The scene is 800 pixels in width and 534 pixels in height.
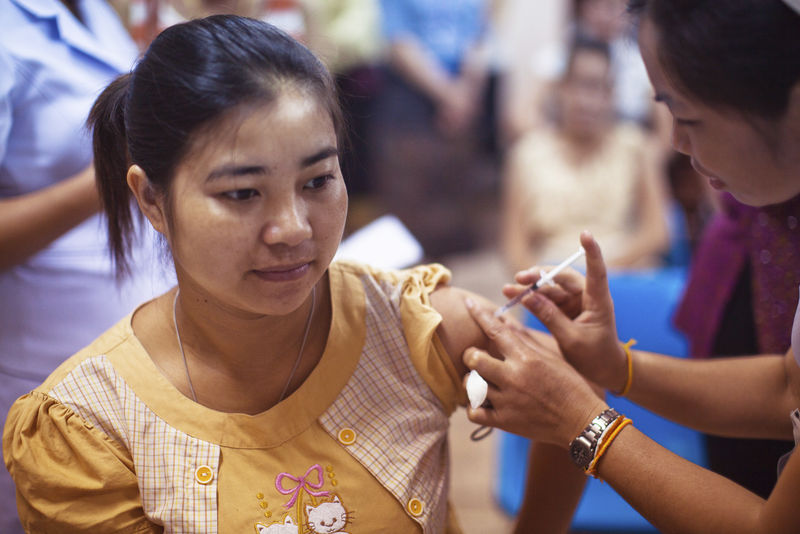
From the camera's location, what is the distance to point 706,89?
96 cm

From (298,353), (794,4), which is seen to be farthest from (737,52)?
(298,353)

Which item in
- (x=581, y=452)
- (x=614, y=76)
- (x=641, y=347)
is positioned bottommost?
(x=641, y=347)

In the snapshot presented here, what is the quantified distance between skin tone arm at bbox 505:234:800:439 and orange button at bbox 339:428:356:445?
370mm

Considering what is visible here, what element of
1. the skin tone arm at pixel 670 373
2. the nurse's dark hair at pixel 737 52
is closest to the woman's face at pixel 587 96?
the skin tone arm at pixel 670 373

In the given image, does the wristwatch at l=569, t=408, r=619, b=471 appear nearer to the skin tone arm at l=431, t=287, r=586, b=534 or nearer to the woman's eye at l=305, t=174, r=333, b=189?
the skin tone arm at l=431, t=287, r=586, b=534

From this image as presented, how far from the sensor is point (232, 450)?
1058 millimetres

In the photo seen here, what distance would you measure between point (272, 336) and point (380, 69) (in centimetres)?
298

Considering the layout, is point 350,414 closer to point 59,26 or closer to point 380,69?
point 59,26

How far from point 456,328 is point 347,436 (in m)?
0.25

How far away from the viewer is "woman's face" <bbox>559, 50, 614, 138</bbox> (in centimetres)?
291

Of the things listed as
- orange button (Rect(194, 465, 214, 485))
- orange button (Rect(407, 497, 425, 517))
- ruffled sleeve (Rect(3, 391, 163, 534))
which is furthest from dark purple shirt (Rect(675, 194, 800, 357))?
ruffled sleeve (Rect(3, 391, 163, 534))

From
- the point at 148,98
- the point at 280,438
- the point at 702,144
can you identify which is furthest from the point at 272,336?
the point at 702,144

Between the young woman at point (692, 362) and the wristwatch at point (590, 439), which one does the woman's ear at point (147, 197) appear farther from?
the wristwatch at point (590, 439)

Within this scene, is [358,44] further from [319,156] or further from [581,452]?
[581,452]
